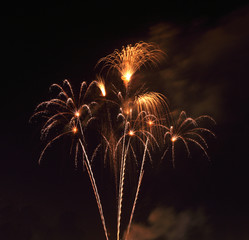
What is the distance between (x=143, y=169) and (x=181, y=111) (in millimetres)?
2711

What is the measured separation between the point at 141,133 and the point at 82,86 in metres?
2.57

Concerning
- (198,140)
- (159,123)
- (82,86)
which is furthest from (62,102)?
(198,140)

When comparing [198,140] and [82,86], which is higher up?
[82,86]

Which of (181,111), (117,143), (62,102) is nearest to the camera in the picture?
(62,102)

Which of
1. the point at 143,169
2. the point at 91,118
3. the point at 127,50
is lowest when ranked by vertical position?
the point at 143,169

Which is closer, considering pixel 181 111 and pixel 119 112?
pixel 119 112

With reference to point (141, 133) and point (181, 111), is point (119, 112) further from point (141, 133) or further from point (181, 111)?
point (181, 111)

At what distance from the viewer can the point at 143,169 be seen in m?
15.8

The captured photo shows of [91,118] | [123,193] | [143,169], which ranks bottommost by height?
[123,193]

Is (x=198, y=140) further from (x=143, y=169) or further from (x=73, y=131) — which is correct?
(x=73, y=131)

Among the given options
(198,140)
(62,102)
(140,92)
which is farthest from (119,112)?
(198,140)

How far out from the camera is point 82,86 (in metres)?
13.6

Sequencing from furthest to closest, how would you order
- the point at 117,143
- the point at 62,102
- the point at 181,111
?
the point at 181,111 < the point at 117,143 < the point at 62,102

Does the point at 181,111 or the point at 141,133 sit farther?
the point at 181,111
